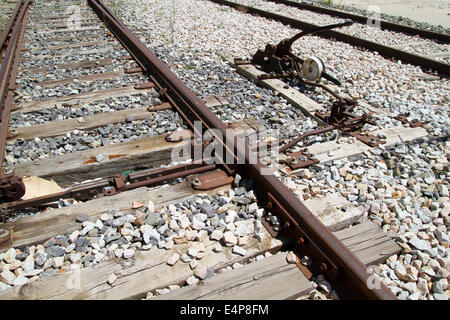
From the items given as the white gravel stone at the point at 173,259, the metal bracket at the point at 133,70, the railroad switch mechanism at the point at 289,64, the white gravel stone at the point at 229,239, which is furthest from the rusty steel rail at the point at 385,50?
the white gravel stone at the point at 173,259

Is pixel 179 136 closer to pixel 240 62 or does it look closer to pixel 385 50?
pixel 240 62

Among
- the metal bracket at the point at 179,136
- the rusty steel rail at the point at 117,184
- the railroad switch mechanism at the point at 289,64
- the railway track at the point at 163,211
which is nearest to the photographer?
the railway track at the point at 163,211

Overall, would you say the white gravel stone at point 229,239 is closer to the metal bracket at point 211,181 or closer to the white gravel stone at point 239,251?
the white gravel stone at point 239,251

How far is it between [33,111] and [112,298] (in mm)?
2557

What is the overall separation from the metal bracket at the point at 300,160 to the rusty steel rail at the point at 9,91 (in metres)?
1.81

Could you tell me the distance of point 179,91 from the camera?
3508 mm

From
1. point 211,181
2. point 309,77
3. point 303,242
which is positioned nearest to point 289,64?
point 309,77

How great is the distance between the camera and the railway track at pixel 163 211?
5.62 ft

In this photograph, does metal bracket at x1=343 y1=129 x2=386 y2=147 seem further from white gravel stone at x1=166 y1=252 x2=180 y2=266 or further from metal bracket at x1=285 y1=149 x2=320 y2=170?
white gravel stone at x1=166 y1=252 x2=180 y2=266

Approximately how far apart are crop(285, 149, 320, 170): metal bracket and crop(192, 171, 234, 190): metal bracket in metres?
0.51

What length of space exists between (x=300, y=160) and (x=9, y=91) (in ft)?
10.5

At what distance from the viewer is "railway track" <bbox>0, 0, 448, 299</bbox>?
171cm

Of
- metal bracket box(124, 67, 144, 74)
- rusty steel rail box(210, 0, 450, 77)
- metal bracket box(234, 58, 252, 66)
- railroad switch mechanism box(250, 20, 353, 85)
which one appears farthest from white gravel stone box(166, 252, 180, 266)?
rusty steel rail box(210, 0, 450, 77)
